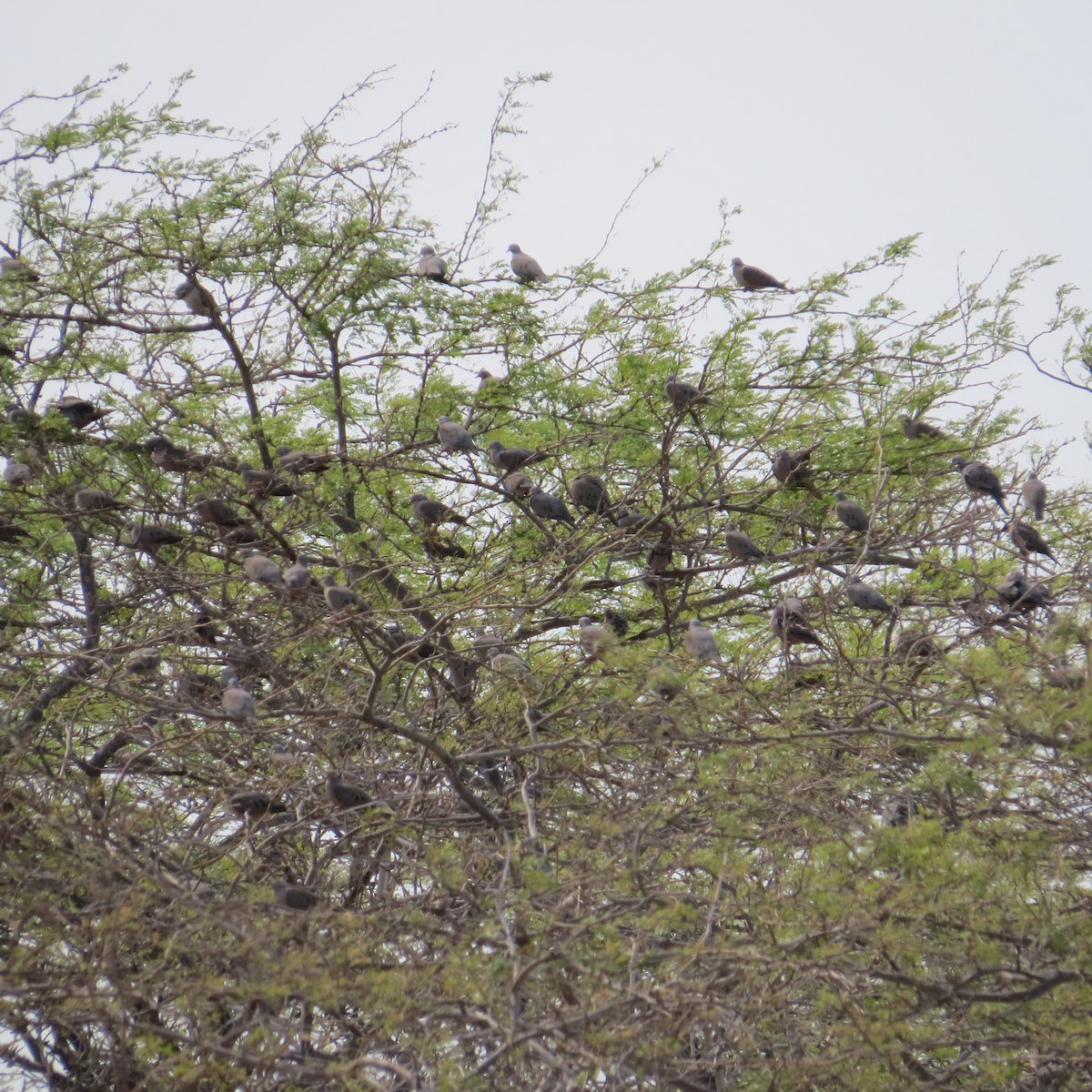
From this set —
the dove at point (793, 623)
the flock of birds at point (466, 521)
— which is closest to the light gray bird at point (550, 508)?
the flock of birds at point (466, 521)

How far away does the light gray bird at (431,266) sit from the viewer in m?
8.55

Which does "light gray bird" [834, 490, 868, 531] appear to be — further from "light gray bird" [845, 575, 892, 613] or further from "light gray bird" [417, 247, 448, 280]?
"light gray bird" [417, 247, 448, 280]

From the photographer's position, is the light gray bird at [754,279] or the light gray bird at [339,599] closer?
the light gray bird at [339,599]

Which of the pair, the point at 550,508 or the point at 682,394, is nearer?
the point at 682,394

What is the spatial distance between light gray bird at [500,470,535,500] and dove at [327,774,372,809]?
8.75 ft

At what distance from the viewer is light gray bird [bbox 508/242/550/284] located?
8.87 m

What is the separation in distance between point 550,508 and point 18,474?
3.21 metres

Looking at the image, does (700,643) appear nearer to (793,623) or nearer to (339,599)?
(793,623)

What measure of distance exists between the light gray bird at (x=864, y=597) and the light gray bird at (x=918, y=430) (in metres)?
1.87

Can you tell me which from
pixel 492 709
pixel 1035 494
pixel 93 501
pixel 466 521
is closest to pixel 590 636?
pixel 492 709

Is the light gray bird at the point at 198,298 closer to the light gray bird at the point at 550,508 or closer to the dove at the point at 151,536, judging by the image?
the dove at the point at 151,536

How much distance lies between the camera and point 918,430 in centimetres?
789

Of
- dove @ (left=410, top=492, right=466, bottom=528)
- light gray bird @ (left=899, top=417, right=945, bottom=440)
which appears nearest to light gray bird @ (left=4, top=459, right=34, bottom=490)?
dove @ (left=410, top=492, right=466, bottom=528)

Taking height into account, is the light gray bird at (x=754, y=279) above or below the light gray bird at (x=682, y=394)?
above
